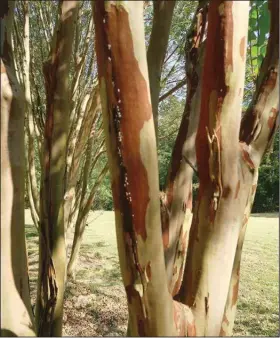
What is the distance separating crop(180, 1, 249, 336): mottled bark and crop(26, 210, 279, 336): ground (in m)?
1.70

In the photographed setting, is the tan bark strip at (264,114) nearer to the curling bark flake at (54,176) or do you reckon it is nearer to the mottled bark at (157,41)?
the mottled bark at (157,41)

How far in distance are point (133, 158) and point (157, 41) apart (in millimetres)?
709

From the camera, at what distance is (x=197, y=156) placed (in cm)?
100

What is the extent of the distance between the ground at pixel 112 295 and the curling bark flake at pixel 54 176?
1.16 metres

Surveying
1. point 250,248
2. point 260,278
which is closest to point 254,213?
point 250,248

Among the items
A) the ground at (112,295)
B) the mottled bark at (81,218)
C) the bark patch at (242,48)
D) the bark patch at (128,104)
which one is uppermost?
the bark patch at (242,48)

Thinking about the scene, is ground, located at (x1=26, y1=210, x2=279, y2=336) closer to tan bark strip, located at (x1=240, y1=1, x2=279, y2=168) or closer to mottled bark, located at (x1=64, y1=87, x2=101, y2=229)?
mottled bark, located at (x1=64, y1=87, x2=101, y2=229)

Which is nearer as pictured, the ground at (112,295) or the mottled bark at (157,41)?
the mottled bark at (157,41)

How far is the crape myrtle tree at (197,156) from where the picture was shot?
0.78 meters

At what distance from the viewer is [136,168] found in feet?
2.60

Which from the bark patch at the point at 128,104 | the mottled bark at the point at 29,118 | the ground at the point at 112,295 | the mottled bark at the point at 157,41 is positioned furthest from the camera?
the ground at the point at 112,295

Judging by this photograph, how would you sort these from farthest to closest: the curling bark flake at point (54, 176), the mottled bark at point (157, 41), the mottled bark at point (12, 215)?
the curling bark flake at point (54, 176)
the mottled bark at point (157, 41)
the mottled bark at point (12, 215)

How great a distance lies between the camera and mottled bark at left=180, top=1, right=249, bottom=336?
2.97ft

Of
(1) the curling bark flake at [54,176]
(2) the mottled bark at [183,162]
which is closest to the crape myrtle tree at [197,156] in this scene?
(2) the mottled bark at [183,162]
